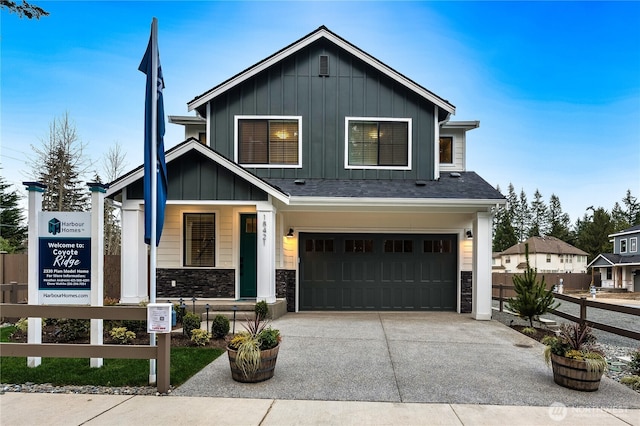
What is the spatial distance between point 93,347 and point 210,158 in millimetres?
5290

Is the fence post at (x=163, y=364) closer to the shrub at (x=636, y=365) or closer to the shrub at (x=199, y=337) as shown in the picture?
the shrub at (x=199, y=337)

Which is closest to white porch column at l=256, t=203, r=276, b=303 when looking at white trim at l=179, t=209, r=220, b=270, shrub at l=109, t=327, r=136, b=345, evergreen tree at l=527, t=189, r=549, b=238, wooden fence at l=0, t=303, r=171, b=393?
white trim at l=179, t=209, r=220, b=270

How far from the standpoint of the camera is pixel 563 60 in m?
17.8

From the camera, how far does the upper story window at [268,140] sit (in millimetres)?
11180

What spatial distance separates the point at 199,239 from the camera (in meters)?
10.7

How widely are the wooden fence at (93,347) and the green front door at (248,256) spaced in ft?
19.5

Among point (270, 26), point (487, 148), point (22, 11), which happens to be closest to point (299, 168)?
point (22, 11)

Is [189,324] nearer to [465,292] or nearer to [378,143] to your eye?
[378,143]

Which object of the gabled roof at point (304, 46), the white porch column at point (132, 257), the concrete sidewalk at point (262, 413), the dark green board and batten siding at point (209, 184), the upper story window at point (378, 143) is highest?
the gabled roof at point (304, 46)

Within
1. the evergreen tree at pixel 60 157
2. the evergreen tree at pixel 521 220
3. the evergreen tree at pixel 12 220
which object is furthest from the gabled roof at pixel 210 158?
the evergreen tree at pixel 521 220

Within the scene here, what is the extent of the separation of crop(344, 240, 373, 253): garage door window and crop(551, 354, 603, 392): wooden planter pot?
6533 millimetres

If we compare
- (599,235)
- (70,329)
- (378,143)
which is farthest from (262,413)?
(599,235)

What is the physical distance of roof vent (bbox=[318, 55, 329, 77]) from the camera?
37.2 ft

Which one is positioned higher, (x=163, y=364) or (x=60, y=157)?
(x=60, y=157)
